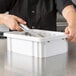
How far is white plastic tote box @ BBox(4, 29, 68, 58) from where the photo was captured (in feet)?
3.53

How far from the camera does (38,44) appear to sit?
3.52 ft

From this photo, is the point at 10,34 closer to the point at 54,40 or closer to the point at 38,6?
the point at 54,40

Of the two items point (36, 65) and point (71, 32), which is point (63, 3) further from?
point (36, 65)

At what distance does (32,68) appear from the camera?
984 millimetres

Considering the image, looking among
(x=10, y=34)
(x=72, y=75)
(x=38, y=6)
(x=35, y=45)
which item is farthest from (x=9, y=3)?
(x=72, y=75)

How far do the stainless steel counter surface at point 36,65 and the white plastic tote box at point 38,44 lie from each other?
0.02 meters

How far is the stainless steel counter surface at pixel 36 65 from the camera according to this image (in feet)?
3.03

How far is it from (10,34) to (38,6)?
2.32 feet

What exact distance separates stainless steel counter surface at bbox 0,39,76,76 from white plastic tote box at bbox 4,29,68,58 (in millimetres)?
22

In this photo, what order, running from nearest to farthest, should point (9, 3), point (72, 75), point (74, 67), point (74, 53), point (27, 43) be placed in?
1. point (72, 75)
2. point (74, 67)
3. point (27, 43)
4. point (74, 53)
5. point (9, 3)

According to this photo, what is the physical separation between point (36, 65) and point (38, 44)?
97 millimetres

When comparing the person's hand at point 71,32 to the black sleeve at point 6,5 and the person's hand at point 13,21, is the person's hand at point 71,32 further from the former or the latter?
the black sleeve at point 6,5

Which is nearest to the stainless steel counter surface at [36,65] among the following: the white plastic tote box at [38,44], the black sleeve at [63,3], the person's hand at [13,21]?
the white plastic tote box at [38,44]

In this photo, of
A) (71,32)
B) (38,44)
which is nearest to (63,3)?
(71,32)
